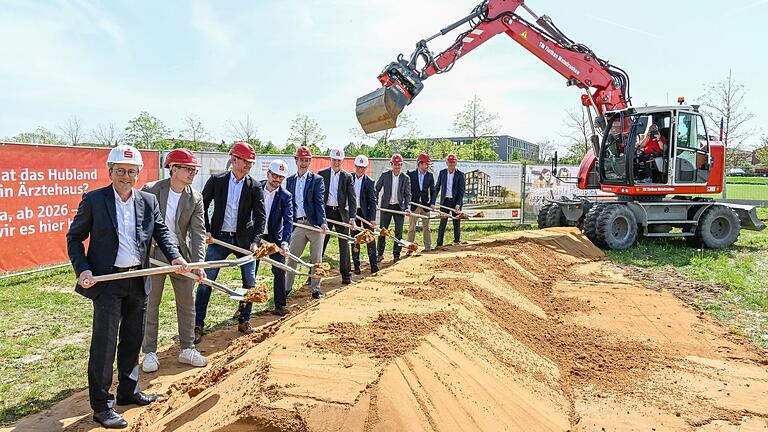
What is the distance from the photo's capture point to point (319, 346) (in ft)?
12.6

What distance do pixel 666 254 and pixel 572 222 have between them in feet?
7.23

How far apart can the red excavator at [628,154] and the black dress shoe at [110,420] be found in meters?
8.79

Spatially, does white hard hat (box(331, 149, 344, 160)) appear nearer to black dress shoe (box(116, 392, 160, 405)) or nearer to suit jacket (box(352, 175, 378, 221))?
suit jacket (box(352, 175, 378, 221))

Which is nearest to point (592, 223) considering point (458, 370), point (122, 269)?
point (458, 370)

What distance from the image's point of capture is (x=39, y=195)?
27.1ft

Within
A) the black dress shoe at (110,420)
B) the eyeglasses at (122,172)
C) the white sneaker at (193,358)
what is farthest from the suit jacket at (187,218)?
the black dress shoe at (110,420)

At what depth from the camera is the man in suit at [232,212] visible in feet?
18.3

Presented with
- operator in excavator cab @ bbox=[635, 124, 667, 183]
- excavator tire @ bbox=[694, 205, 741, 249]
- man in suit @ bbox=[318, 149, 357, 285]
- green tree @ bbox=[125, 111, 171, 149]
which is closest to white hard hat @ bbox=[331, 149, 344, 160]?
man in suit @ bbox=[318, 149, 357, 285]

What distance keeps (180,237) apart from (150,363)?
1.16 meters

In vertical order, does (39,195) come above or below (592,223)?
above

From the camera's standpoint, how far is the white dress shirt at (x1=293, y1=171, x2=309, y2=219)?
7266 millimetres

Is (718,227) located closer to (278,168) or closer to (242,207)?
(278,168)

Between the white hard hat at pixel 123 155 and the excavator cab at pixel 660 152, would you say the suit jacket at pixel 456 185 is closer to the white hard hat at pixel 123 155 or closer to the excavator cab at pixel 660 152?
the excavator cab at pixel 660 152

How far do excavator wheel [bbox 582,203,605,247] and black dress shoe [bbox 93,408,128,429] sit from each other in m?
10.1
